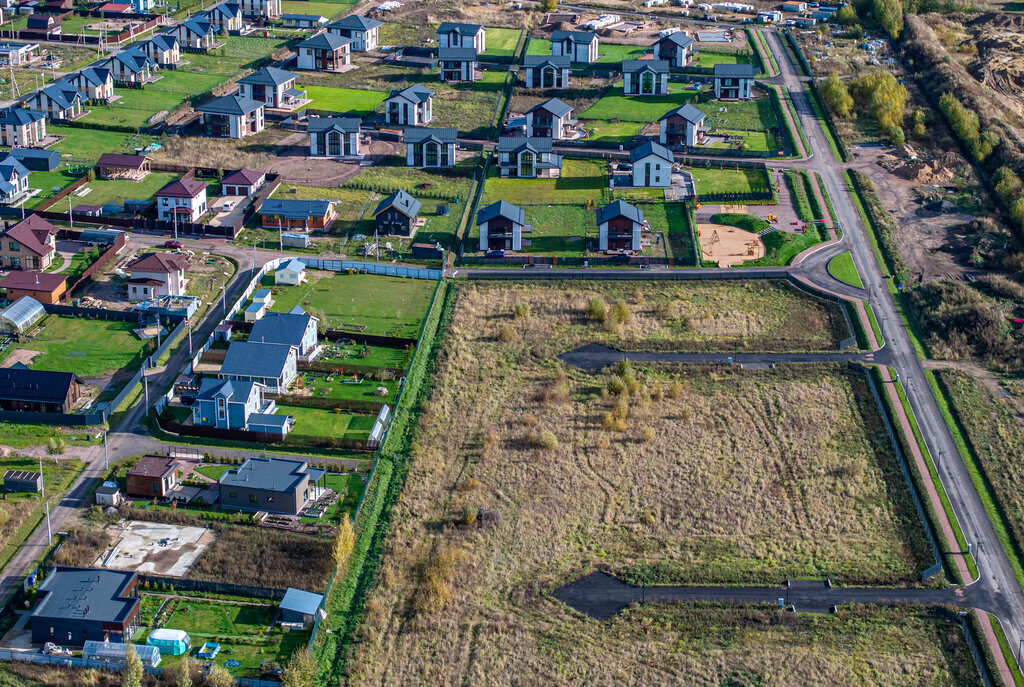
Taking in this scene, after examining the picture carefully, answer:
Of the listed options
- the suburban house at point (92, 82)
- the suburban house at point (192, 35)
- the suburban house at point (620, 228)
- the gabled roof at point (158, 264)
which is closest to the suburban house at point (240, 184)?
the gabled roof at point (158, 264)

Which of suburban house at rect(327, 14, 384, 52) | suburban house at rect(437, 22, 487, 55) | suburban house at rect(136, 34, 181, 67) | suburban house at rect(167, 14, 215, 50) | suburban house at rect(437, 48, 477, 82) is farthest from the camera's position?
suburban house at rect(327, 14, 384, 52)

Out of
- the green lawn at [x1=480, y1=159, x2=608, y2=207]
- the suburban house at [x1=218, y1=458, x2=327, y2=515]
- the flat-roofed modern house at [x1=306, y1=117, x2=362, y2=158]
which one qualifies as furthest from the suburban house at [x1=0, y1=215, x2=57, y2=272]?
the green lawn at [x1=480, y1=159, x2=608, y2=207]

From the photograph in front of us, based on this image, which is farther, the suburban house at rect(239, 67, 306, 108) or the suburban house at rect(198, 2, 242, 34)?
the suburban house at rect(198, 2, 242, 34)

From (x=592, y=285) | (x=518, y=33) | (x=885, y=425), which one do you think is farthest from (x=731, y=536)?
(x=518, y=33)

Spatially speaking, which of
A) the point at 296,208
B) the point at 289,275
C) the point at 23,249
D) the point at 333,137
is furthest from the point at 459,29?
the point at 23,249

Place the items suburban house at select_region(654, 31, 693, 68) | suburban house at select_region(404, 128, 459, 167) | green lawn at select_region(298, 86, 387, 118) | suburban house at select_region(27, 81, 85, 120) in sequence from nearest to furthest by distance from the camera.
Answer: suburban house at select_region(404, 128, 459, 167)
suburban house at select_region(27, 81, 85, 120)
green lawn at select_region(298, 86, 387, 118)
suburban house at select_region(654, 31, 693, 68)

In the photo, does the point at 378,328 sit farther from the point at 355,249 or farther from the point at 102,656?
the point at 102,656

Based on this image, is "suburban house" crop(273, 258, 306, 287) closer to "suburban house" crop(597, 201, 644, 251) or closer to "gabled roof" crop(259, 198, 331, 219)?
"gabled roof" crop(259, 198, 331, 219)
